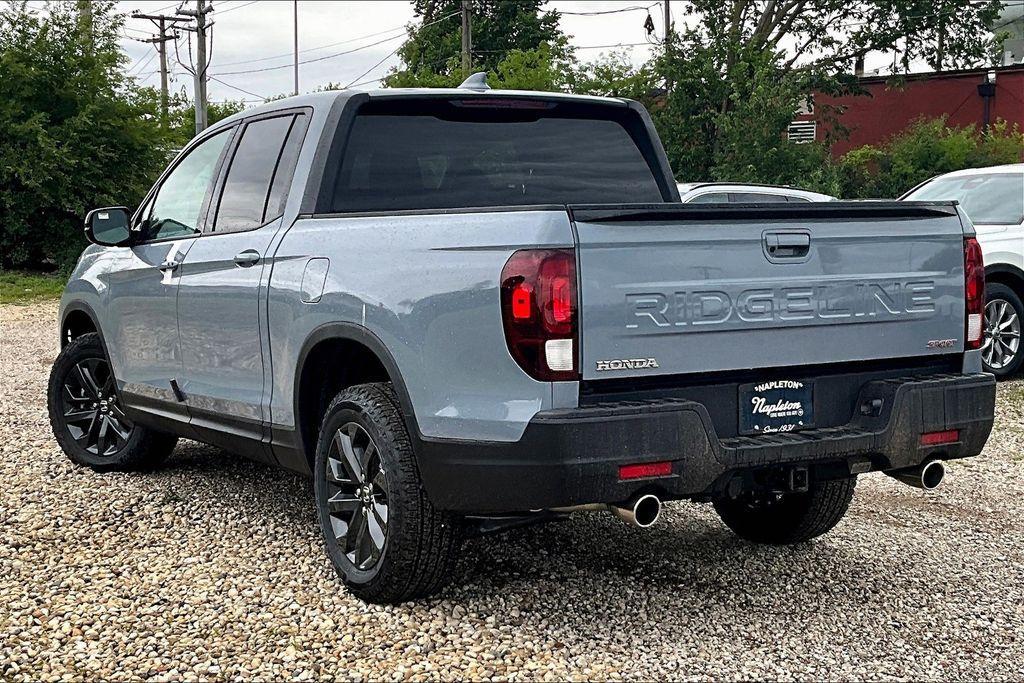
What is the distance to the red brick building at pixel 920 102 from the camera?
32469mm

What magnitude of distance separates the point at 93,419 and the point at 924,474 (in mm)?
4511

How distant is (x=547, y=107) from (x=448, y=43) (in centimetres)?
4996

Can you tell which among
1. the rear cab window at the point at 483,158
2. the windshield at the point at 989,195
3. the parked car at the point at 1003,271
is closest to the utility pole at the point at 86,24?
the windshield at the point at 989,195

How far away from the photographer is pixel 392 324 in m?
4.32

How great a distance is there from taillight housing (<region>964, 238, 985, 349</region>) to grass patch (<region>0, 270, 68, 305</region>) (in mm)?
17848

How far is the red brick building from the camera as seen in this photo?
32.5 m

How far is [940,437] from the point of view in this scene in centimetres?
445

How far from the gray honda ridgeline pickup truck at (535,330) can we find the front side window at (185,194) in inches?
5.5

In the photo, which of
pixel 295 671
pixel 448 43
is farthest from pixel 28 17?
pixel 448 43

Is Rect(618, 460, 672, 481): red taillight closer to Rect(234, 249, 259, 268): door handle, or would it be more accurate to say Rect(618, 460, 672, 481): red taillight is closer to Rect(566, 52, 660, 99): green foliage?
Rect(234, 249, 259, 268): door handle

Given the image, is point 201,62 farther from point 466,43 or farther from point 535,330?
point 535,330

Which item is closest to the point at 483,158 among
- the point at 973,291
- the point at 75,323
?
the point at 973,291

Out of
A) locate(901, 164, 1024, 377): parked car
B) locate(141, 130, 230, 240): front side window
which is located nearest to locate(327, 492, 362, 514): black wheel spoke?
locate(141, 130, 230, 240): front side window

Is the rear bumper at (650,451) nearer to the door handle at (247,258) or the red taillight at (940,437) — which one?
the red taillight at (940,437)
